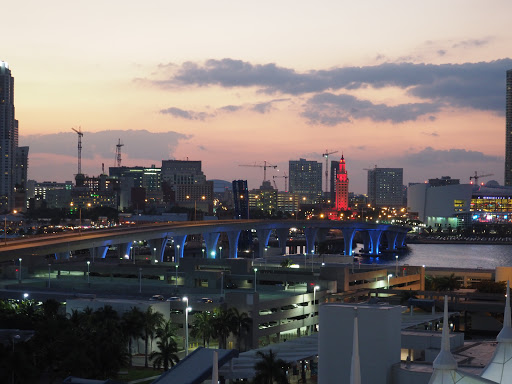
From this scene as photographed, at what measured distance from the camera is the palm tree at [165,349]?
3841 centimetres

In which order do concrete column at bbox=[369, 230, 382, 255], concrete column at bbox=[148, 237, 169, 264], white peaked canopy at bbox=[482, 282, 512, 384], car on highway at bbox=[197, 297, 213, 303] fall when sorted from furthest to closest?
concrete column at bbox=[369, 230, 382, 255]
concrete column at bbox=[148, 237, 169, 264]
car on highway at bbox=[197, 297, 213, 303]
white peaked canopy at bbox=[482, 282, 512, 384]

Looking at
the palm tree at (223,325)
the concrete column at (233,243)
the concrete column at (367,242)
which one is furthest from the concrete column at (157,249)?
the palm tree at (223,325)

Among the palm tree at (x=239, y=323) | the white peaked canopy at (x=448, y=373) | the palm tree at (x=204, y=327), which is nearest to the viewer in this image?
the white peaked canopy at (x=448, y=373)

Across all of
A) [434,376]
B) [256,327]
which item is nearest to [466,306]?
[256,327]

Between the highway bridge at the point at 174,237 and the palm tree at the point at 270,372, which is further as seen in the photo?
the highway bridge at the point at 174,237

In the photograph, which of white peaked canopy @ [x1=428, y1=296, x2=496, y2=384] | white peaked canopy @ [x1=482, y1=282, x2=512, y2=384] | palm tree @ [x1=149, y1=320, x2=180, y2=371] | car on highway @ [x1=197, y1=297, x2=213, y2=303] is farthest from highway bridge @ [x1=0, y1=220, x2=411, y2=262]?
white peaked canopy @ [x1=428, y1=296, x2=496, y2=384]

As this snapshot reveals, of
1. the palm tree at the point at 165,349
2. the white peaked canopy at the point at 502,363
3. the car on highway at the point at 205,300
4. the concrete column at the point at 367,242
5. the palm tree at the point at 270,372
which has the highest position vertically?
the white peaked canopy at the point at 502,363

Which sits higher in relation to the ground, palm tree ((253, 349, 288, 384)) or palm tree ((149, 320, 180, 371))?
palm tree ((253, 349, 288, 384))

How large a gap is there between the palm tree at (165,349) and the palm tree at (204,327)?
Result: 55.1 inches

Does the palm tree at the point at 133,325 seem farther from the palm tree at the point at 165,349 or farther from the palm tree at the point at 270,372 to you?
the palm tree at the point at 270,372

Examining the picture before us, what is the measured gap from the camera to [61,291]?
2194 inches

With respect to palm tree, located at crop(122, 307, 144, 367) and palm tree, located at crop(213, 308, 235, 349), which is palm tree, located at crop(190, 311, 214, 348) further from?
palm tree, located at crop(122, 307, 144, 367)

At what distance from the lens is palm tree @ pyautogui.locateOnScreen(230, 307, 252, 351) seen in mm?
45812

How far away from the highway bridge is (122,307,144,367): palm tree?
3166 centimetres
